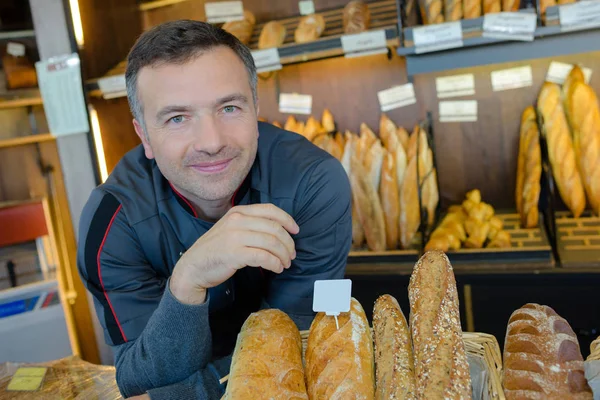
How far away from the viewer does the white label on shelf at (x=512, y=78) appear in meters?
2.43

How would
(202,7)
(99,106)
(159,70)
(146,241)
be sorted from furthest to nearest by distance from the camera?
(202,7) < (99,106) < (146,241) < (159,70)

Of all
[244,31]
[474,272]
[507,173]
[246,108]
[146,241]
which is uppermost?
[244,31]

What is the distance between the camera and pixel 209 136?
1.19 meters

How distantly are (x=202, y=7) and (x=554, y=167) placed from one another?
1944 millimetres

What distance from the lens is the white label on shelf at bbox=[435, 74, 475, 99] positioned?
253 centimetres

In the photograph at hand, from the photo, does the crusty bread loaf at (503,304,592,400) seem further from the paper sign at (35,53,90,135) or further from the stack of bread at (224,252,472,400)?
the paper sign at (35,53,90,135)

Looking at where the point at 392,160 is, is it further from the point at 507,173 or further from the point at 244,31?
the point at 244,31

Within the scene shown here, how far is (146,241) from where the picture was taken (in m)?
1.42

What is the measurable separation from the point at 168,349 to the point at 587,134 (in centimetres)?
186

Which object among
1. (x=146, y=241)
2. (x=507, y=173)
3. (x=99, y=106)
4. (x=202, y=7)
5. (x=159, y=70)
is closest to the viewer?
(x=159, y=70)

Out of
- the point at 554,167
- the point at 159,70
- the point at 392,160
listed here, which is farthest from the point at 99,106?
the point at 554,167

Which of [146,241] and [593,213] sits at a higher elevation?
[146,241]

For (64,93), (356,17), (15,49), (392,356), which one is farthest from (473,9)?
(15,49)

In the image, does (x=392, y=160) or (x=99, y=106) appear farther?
(x=99, y=106)
